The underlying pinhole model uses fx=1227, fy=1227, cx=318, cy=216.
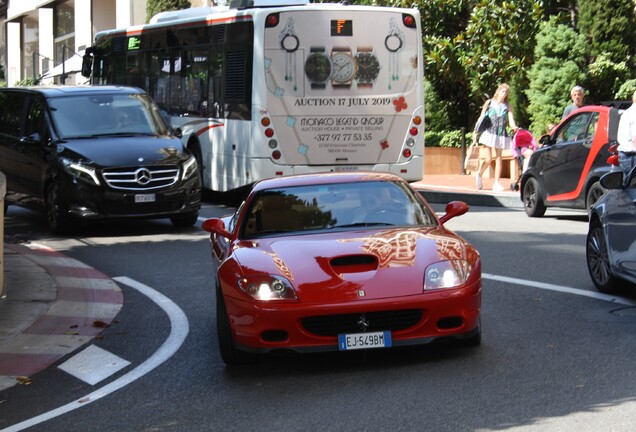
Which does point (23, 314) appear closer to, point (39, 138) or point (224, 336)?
point (224, 336)

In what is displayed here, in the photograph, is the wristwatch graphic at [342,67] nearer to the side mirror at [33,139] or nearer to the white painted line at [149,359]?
the side mirror at [33,139]

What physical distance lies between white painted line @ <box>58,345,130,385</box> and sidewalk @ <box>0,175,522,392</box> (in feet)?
0.53

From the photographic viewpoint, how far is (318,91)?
19.1m

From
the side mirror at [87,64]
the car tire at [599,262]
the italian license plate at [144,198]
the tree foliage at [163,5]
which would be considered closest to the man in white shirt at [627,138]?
the car tire at [599,262]

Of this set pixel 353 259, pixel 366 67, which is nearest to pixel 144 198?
pixel 366 67

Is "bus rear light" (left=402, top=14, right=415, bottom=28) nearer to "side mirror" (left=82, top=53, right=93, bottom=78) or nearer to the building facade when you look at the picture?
"side mirror" (left=82, top=53, right=93, bottom=78)

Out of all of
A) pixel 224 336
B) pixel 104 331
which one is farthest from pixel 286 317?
pixel 104 331

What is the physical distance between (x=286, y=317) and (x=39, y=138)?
10573 mm

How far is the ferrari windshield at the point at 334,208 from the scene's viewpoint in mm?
9164

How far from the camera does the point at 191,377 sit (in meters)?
8.28

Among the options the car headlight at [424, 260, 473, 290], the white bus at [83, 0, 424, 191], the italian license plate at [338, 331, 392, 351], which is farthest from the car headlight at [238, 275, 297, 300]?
the white bus at [83, 0, 424, 191]

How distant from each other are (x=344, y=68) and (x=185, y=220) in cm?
367

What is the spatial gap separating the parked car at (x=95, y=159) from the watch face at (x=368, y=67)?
326 centimetres

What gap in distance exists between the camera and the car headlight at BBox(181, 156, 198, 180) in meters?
17.1
